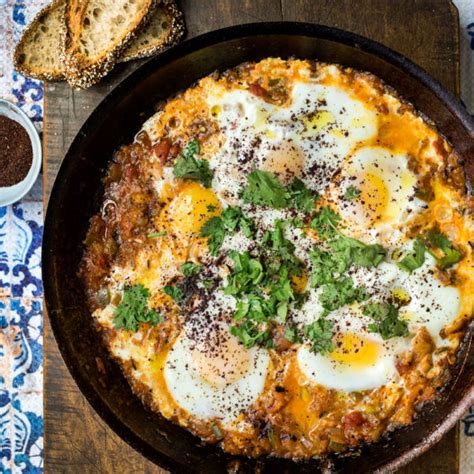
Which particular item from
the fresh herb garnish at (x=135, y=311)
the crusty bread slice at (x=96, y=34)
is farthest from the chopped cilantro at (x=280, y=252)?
the crusty bread slice at (x=96, y=34)

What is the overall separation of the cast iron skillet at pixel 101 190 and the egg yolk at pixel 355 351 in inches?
21.6

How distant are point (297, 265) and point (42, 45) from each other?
7.75ft

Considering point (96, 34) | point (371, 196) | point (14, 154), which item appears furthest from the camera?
point (14, 154)

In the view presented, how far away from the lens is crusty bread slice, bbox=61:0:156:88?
4535mm

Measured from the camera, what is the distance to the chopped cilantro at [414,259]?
14.1 ft

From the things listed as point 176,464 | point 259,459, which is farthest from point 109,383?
point 259,459

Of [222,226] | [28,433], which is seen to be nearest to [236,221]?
[222,226]

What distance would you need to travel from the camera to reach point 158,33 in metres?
4.62

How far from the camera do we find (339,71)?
14.7 ft

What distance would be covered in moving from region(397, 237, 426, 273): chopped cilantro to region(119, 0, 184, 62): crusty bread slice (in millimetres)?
2090

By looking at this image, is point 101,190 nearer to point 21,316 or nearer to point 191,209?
→ point 191,209

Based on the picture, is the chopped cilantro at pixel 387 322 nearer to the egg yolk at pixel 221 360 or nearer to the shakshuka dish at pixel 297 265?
the shakshuka dish at pixel 297 265

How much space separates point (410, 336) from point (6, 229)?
3.01 meters

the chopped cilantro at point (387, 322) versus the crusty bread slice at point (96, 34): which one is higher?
the crusty bread slice at point (96, 34)
